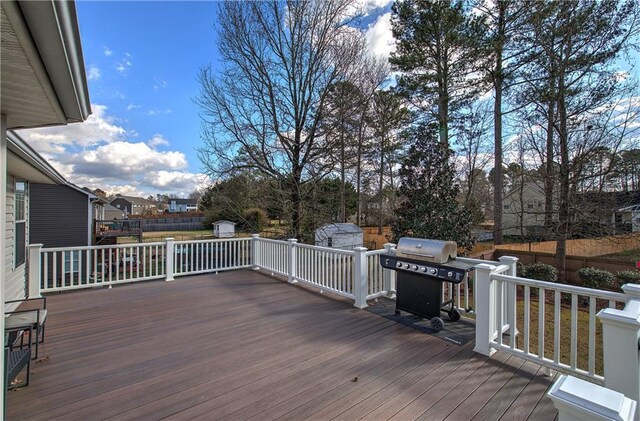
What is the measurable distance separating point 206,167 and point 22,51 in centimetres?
769

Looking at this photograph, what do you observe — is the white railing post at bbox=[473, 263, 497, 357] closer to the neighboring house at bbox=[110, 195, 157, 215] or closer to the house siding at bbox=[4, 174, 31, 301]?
the house siding at bbox=[4, 174, 31, 301]

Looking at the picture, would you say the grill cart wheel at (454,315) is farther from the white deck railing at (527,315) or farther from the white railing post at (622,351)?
the white railing post at (622,351)

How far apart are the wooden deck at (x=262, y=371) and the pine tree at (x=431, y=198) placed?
5320mm

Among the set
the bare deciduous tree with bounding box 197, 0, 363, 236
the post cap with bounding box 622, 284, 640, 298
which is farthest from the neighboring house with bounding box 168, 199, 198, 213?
the post cap with bounding box 622, 284, 640, 298

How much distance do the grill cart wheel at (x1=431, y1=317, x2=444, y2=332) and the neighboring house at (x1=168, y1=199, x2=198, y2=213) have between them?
185 feet

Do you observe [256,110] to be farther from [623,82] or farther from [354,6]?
[623,82]

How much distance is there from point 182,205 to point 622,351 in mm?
63731

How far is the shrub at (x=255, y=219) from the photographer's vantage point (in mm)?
9089

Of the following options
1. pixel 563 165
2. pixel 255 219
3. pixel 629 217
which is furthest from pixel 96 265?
pixel 629 217

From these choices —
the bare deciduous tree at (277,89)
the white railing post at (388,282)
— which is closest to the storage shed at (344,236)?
the bare deciduous tree at (277,89)

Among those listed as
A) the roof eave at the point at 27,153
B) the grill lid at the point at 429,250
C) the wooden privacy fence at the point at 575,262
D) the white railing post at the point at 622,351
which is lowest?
the wooden privacy fence at the point at 575,262

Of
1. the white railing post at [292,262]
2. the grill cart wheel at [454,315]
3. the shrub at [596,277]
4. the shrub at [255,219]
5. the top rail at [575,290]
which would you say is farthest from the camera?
the shrub at [255,219]

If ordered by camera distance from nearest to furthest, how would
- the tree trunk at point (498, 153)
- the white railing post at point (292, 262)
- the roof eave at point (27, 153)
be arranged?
the roof eave at point (27, 153) → the white railing post at point (292, 262) → the tree trunk at point (498, 153)

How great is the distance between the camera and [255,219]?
384 inches
